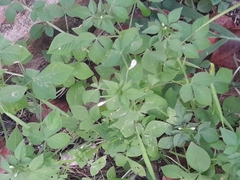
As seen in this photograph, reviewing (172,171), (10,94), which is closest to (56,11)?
(10,94)

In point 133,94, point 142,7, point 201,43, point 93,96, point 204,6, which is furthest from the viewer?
point 204,6

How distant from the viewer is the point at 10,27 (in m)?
1.66

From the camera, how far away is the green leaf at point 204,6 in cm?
162

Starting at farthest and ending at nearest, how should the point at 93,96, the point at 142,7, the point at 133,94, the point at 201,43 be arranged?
the point at 142,7 < the point at 201,43 < the point at 93,96 < the point at 133,94

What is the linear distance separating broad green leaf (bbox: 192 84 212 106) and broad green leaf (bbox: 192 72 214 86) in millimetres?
14

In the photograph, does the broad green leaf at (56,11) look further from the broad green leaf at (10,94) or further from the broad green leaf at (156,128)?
the broad green leaf at (156,128)

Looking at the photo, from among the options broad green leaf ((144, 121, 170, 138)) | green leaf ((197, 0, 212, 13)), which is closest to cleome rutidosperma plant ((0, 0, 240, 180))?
broad green leaf ((144, 121, 170, 138))

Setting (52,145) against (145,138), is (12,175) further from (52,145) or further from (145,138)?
(145,138)

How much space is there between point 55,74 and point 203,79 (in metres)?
0.51

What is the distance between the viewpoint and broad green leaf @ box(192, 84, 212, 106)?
1189 mm

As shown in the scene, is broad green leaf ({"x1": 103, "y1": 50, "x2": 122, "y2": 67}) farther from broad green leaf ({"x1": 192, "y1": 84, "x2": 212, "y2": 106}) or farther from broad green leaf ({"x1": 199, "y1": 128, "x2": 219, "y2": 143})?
broad green leaf ({"x1": 199, "y1": 128, "x2": 219, "y2": 143})

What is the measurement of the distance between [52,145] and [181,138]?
0.47 metres

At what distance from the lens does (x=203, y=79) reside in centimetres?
119

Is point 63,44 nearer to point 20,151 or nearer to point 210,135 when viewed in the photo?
point 20,151
